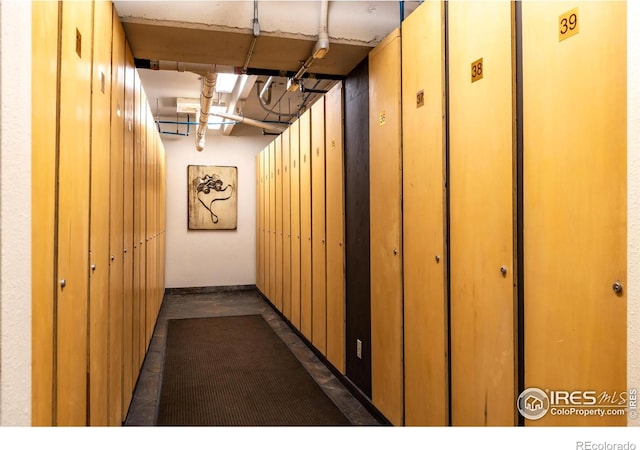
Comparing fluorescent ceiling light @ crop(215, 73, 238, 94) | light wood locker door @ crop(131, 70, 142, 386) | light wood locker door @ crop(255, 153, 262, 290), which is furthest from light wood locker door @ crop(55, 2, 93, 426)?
light wood locker door @ crop(255, 153, 262, 290)

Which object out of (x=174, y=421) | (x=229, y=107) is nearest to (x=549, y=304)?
(x=174, y=421)

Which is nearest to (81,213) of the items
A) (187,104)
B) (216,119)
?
(187,104)

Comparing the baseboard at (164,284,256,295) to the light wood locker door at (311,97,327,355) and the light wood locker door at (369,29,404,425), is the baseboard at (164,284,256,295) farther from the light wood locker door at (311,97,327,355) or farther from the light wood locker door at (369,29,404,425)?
the light wood locker door at (369,29,404,425)

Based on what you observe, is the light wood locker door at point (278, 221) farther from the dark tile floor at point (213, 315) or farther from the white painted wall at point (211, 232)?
the white painted wall at point (211, 232)

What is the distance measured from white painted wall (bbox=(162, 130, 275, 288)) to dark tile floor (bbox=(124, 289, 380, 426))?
32 cm

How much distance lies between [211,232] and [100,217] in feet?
19.4

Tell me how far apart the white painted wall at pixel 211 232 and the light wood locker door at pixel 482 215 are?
6172 mm

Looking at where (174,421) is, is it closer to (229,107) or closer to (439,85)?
(439,85)

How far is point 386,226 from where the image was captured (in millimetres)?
2781

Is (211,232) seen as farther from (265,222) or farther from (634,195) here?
(634,195)

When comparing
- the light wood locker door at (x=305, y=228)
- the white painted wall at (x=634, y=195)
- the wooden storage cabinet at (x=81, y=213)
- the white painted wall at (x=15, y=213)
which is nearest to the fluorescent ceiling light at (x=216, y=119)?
the light wood locker door at (x=305, y=228)

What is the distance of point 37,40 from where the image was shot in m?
1.16

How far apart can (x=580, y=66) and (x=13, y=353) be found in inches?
69.6

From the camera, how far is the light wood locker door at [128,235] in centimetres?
269
